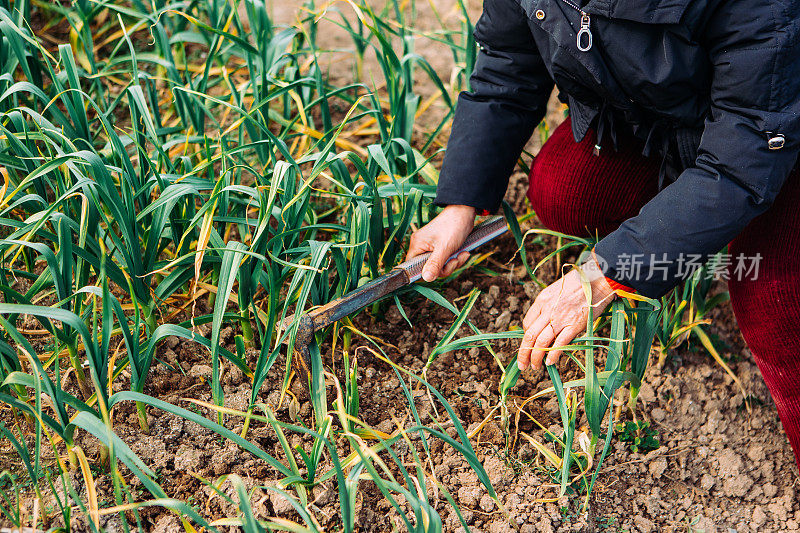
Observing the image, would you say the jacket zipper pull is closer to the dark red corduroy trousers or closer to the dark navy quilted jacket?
the dark navy quilted jacket

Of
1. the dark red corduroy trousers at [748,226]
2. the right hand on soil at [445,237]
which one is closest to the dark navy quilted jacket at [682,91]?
the dark red corduroy trousers at [748,226]

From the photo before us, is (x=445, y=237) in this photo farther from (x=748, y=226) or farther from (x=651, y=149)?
(x=748, y=226)

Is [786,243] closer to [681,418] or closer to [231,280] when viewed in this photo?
[681,418]

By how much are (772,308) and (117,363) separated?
133 cm

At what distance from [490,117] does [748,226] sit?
1.98 ft

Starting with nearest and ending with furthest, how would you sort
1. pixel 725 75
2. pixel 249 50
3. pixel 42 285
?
1. pixel 725 75
2. pixel 42 285
3. pixel 249 50

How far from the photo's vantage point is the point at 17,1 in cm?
182

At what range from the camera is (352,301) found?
143 centimetres

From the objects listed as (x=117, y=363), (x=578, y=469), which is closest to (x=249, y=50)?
(x=117, y=363)

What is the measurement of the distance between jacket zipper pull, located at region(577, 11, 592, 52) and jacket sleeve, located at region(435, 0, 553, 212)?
234mm

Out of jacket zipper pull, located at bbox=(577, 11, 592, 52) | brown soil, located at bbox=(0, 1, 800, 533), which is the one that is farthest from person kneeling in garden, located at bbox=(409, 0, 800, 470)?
brown soil, located at bbox=(0, 1, 800, 533)

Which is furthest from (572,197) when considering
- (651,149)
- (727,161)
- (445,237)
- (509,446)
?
(509,446)

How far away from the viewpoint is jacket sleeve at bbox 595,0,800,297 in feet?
3.89

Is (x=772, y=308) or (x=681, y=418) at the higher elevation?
(x=772, y=308)
